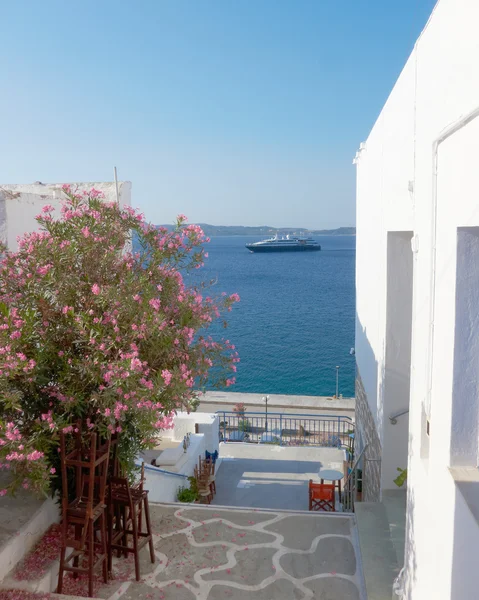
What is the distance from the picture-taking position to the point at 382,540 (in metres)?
7.01

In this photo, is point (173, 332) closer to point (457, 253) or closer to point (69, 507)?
point (69, 507)

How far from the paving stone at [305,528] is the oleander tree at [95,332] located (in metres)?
2.53

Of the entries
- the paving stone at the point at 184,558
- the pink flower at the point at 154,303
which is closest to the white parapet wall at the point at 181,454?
the paving stone at the point at 184,558

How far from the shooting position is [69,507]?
19.8 ft

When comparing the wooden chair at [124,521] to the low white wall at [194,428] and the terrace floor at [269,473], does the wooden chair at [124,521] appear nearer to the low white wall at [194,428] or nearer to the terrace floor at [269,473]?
the terrace floor at [269,473]

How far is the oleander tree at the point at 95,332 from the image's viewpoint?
5238 mm

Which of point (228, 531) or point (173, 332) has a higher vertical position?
point (173, 332)

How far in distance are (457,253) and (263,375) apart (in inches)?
1704

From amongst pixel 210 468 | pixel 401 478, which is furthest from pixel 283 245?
pixel 401 478

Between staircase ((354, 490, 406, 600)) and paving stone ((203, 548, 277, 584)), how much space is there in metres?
1.19

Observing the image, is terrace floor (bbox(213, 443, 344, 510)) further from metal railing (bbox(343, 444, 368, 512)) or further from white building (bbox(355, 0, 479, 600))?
white building (bbox(355, 0, 479, 600))

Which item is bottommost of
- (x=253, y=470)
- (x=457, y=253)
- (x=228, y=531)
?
(x=253, y=470)

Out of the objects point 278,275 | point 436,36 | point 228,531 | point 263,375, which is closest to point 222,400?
point 263,375

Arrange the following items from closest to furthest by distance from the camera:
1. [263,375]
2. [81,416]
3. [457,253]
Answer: [457,253] < [81,416] < [263,375]
